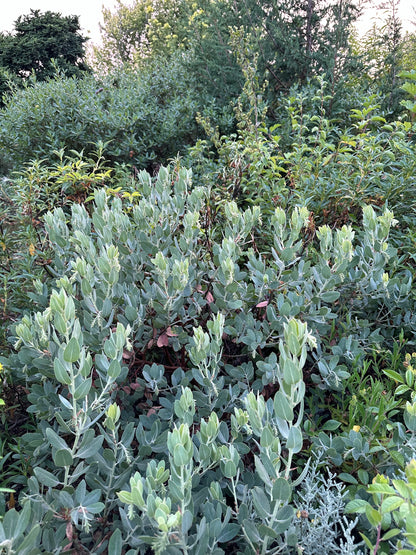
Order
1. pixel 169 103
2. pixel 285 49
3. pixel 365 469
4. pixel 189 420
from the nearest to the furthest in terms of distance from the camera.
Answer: pixel 189 420 → pixel 365 469 → pixel 285 49 → pixel 169 103

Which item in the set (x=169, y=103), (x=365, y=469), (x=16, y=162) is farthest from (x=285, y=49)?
(x=365, y=469)

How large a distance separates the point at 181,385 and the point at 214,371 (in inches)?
5.4

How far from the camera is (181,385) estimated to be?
160 cm

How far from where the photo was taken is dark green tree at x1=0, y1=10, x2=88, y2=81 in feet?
42.5

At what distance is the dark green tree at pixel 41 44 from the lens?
42.5ft

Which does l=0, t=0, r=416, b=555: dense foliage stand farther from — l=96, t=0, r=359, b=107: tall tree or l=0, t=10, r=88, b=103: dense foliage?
l=0, t=10, r=88, b=103: dense foliage

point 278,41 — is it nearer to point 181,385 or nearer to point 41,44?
point 181,385

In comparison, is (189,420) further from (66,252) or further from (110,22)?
(110,22)

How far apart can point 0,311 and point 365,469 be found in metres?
2.14

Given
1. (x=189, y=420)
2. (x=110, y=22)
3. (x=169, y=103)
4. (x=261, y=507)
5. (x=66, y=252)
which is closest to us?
(x=261, y=507)

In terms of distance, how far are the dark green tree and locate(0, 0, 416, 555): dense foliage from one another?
1135cm

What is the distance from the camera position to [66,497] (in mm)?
1118

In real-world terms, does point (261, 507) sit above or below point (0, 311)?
above

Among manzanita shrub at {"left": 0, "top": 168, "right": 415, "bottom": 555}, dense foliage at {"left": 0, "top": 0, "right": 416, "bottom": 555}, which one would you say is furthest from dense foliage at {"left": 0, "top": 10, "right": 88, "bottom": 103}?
manzanita shrub at {"left": 0, "top": 168, "right": 415, "bottom": 555}
